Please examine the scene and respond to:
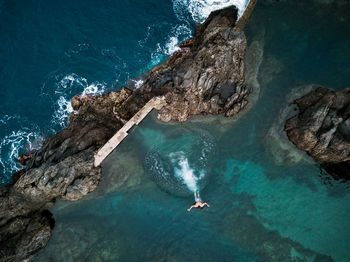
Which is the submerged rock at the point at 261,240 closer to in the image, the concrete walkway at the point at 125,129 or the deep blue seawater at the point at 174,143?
the deep blue seawater at the point at 174,143

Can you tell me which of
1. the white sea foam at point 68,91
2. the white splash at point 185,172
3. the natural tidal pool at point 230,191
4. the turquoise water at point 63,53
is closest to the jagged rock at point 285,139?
the natural tidal pool at point 230,191

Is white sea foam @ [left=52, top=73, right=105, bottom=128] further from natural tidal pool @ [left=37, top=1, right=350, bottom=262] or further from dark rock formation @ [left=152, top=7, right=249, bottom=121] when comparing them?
dark rock formation @ [left=152, top=7, right=249, bottom=121]

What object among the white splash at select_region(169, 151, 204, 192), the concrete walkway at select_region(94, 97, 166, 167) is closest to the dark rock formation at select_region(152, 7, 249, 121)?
the concrete walkway at select_region(94, 97, 166, 167)

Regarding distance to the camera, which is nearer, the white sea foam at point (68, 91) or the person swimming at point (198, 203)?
the person swimming at point (198, 203)

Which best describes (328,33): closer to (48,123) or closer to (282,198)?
(282,198)

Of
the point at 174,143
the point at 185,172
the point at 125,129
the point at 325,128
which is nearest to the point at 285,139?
the point at 325,128

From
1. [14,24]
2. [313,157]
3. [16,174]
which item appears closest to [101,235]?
[16,174]

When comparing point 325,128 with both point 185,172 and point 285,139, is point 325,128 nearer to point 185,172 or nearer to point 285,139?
point 285,139
